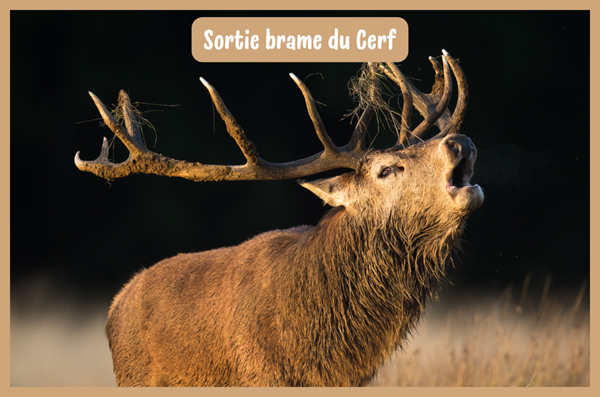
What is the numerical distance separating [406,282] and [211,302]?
4.46 ft

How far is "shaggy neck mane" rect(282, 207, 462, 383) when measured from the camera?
3.42m

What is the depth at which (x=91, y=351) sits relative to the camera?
6.20m

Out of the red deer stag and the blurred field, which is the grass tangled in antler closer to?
the red deer stag

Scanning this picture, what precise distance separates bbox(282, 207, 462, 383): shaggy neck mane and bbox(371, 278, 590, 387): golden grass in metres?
1.16

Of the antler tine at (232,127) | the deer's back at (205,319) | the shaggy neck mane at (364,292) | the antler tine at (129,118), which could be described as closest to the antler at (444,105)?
the shaggy neck mane at (364,292)

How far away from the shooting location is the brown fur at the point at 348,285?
130 inches

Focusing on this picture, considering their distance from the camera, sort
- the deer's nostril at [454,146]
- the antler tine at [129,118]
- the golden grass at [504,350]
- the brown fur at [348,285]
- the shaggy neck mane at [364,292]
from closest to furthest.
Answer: the deer's nostril at [454,146]
the brown fur at [348,285]
the shaggy neck mane at [364,292]
the antler tine at [129,118]
the golden grass at [504,350]

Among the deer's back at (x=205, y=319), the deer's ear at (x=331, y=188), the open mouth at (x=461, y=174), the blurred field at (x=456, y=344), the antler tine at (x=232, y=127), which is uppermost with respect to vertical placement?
the antler tine at (x=232, y=127)

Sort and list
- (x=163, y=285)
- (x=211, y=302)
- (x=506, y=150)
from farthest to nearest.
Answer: (x=506, y=150), (x=163, y=285), (x=211, y=302)

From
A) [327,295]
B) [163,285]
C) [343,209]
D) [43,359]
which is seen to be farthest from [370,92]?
[43,359]

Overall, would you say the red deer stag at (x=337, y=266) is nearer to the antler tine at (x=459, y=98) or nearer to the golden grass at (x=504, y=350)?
the antler tine at (x=459, y=98)

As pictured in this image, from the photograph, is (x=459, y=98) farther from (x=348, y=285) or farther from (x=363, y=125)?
(x=348, y=285)

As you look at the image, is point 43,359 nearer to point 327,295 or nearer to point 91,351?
point 91,351

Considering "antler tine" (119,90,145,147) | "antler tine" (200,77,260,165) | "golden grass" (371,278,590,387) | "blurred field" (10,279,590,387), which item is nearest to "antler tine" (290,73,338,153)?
"antler tine" (200,77,260,165)
